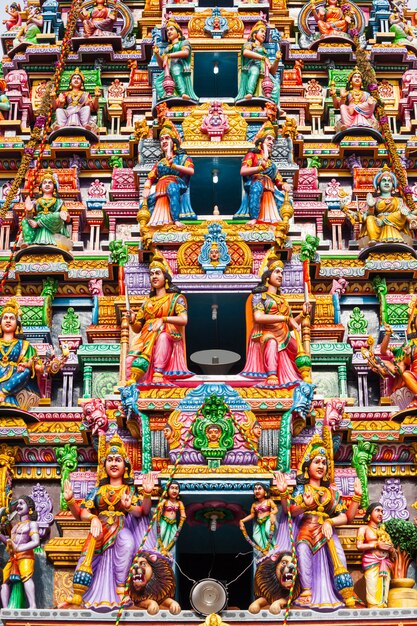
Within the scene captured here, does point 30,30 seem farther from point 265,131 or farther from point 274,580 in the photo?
point 274,580

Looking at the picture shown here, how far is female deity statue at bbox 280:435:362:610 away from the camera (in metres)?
31.1

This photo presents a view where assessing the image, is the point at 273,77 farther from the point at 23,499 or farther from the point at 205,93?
the point at 23,499

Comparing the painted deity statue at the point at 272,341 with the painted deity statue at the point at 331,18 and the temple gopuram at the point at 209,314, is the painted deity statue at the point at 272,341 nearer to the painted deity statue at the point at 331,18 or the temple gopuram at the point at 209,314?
the temple gopuram at the point at 209,314

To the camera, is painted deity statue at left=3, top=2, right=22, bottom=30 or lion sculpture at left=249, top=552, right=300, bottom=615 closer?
lion sculpture at left=249, top=552, right=300, bottom=615

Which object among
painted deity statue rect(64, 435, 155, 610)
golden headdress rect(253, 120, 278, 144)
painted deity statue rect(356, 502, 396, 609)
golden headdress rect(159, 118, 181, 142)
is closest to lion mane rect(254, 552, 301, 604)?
painted deity statue rect(356, 502, 396, 609)

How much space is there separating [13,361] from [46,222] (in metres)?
4.93

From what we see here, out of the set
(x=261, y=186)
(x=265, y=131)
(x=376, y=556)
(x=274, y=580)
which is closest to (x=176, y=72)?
(x=265, y=131)

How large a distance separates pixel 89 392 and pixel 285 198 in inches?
242

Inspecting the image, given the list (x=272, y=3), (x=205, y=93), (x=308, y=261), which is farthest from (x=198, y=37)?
(x=308, y=261)

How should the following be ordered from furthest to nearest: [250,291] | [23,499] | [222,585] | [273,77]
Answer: [273,77], [250,291], [23,499], [222,585]

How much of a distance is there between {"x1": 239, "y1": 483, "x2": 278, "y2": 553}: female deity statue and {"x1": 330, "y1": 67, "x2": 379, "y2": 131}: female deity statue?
13.1 metres

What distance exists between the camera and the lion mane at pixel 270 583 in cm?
3112

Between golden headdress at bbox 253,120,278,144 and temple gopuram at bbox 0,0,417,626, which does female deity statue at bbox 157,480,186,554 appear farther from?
golden headdress at bbox 253,120,278,144

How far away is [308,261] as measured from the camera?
1464 inches
